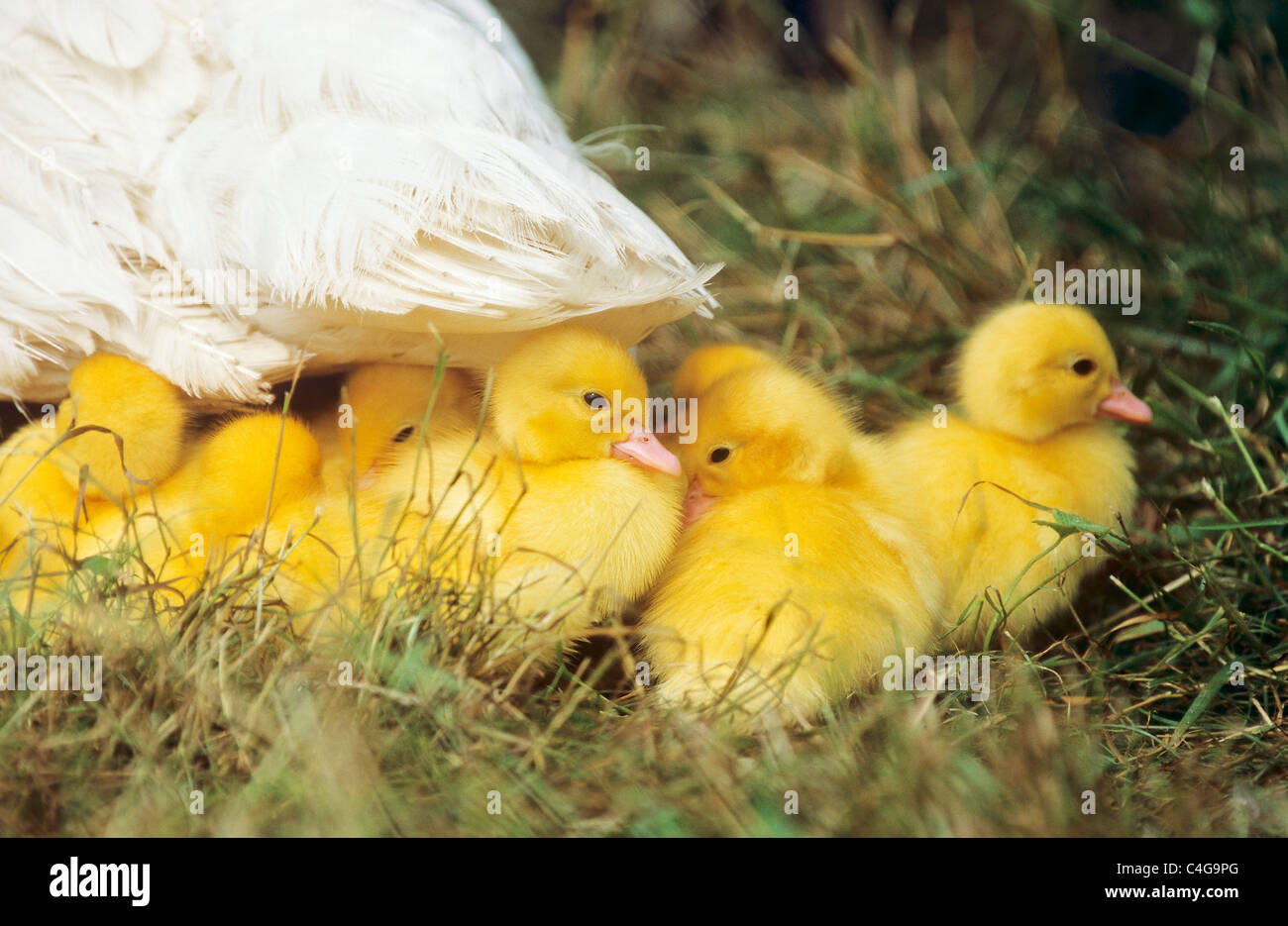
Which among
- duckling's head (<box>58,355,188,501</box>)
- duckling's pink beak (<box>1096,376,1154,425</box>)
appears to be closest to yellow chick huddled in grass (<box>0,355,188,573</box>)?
duckling's head (<box>58,355,188,501</box>)

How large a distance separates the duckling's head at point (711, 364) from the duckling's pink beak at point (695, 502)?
129 mm

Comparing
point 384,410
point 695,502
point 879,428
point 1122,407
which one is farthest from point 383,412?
point 1122,407

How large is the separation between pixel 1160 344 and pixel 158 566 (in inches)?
64.8

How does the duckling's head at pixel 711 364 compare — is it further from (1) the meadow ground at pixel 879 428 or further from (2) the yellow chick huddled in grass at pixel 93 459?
(2) the yellow chick huddled in grass at pixel 93 459

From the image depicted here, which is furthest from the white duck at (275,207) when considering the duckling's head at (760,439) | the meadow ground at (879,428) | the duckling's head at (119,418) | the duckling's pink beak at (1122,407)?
the duckling's pink beak at (1122,407)

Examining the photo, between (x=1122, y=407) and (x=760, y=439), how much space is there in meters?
0.58

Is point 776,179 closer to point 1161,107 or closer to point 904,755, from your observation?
point 1161,107

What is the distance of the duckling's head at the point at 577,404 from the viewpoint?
1.51m

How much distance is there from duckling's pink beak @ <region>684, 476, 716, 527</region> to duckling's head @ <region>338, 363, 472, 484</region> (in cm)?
34

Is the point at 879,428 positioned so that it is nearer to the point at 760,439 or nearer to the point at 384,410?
the point at 760,439

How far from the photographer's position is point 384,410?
1689mm

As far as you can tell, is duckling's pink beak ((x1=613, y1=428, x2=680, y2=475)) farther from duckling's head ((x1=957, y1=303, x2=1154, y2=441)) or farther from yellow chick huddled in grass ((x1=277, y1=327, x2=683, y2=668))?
duckling's head ((x1=957, y1=303, x2=1154, y2=441))

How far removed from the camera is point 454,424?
1655 mm
